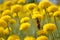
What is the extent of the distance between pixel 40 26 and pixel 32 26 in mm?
141

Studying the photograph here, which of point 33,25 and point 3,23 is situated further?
point 33,25

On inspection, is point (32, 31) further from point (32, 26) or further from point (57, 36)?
point (57, 36)

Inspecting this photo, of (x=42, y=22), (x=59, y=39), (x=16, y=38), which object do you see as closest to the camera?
(x=16, y=38)

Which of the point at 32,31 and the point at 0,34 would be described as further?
the point at 32,31

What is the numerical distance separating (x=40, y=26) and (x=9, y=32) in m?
0.13

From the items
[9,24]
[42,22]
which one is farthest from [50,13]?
[9,24]

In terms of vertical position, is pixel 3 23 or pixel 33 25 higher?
pixel 33 25

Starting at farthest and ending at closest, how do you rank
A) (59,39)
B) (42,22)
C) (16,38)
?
(42,22) → (59,39) → (16,38)

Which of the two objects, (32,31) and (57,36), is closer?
(57,36)

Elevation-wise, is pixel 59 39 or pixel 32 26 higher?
pixel 32 26

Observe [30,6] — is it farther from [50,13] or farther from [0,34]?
[0,34]

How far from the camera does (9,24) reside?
117cm

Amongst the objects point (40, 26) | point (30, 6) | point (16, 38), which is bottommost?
point (16, 38)

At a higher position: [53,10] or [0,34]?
[53,10]
